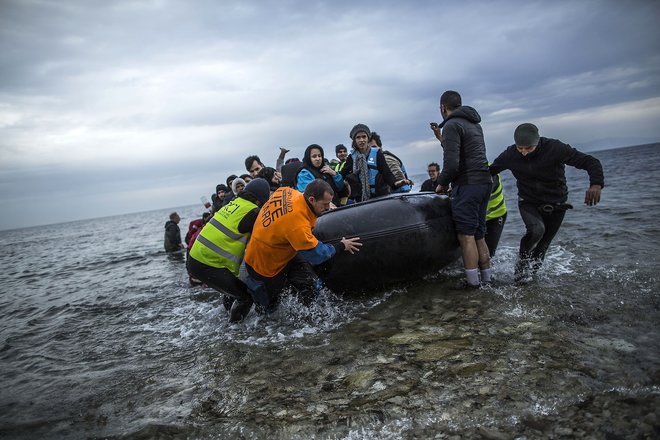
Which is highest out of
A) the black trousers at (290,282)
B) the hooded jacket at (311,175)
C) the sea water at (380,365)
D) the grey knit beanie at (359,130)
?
the grey knit beanie at (359,130)

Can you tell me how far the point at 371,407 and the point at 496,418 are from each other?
2.53ft

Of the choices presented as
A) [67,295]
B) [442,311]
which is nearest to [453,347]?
[442,311]

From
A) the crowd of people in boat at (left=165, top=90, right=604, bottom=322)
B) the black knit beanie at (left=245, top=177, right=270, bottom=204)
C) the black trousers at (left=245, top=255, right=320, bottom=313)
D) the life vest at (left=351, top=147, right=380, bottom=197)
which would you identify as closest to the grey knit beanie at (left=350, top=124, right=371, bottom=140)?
the life vest at (left=351, top=147, right=380, bottom=197)

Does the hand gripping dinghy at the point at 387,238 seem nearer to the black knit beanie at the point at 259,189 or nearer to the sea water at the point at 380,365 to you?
the sea water at the point at 380,365

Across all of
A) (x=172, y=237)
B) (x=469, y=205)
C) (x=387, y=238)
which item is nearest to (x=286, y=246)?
(x=387, y=238)

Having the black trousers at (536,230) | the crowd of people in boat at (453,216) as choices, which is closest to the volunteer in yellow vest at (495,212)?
the crowd of people in boat at (453,216)

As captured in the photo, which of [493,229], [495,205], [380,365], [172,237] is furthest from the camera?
[172,237]

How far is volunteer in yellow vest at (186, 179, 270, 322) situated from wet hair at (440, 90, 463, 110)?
251 centimetres

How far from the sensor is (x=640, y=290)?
3.99m

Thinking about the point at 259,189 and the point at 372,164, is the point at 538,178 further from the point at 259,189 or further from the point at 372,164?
the point at 259,189

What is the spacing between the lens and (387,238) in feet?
15.0

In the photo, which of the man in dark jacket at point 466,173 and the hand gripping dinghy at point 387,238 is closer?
the man in dark jacket at point 466,173

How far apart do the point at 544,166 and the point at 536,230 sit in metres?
0.79

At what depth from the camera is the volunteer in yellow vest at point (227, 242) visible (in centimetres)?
438
